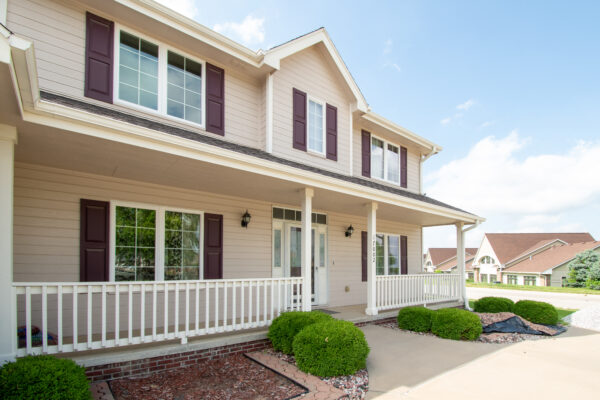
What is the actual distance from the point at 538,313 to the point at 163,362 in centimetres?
842

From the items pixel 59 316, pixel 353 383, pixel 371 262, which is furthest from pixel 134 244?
pixel 371 262

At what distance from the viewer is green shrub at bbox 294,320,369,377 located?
4418 millimetres

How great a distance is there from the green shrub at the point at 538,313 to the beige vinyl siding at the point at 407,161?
4.44 m

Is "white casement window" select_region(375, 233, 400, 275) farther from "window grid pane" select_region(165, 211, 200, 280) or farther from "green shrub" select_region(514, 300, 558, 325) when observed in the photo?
"window grid pane" select_region(165, 211, 200, 280)

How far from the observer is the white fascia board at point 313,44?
717cm

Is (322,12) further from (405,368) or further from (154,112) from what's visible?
(405,368)

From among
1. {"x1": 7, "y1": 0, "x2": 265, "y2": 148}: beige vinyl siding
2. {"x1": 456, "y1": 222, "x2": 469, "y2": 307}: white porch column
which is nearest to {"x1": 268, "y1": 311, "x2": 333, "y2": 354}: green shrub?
{"x1": 7, "y1": 0, "x2": 265, "y2": 148}: beige vinyl siding

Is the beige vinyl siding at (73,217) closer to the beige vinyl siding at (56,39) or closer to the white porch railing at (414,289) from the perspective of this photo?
the beige vinyl siding at (56,39)

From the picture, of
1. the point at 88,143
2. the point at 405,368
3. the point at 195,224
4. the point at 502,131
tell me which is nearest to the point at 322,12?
the point at 195,224

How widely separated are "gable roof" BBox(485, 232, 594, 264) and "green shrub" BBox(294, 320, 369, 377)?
41631 mm

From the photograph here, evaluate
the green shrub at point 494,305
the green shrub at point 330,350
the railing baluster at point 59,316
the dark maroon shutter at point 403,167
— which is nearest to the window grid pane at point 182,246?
the railing baluster at point 59,316

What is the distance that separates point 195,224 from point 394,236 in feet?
21.7

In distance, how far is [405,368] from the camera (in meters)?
4.94

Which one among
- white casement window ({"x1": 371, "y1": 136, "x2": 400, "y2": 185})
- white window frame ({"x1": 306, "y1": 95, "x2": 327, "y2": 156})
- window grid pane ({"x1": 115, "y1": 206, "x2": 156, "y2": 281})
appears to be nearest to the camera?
window grid pane ({"x1": 115, "y1": 206, "x2": 156, "y2": 281})
